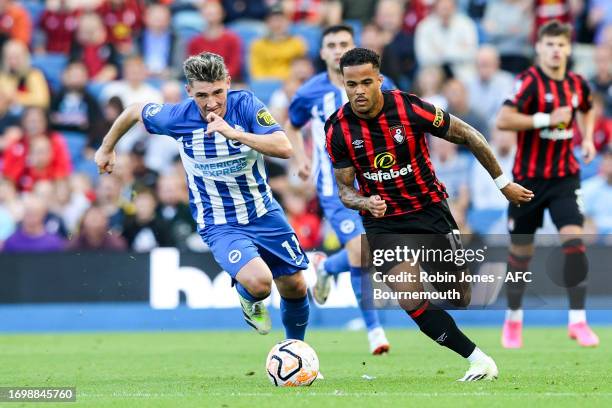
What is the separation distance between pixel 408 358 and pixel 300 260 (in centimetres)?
188

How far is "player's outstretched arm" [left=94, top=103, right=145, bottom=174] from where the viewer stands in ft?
29.3

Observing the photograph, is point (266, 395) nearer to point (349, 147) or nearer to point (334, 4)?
point (349, 147)

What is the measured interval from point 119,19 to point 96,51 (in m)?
0.62

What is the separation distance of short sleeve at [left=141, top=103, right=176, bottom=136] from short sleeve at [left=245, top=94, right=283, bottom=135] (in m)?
0.62

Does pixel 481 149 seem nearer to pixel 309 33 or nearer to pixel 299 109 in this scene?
pixel 299 109

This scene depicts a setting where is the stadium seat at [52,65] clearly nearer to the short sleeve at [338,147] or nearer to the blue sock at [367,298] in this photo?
the blue sock at [367,298]

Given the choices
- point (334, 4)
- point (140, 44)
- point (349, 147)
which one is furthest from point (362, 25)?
point (349, 147)

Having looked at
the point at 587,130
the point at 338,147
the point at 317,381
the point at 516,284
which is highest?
the point at 338,147

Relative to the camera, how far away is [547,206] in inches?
452

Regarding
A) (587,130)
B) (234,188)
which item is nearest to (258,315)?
(234,188)

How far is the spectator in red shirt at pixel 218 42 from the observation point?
59.6ft

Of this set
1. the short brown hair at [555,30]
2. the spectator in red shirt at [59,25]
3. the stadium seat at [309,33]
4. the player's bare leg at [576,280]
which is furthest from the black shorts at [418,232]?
the spectator in red shirt at [59,25]

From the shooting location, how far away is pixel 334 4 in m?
18.6

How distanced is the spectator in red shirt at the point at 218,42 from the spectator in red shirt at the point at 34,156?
2.53 meters
